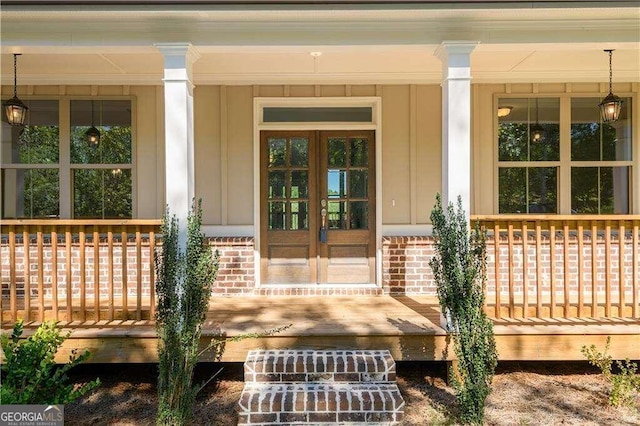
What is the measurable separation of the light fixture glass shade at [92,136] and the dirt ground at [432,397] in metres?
2.56

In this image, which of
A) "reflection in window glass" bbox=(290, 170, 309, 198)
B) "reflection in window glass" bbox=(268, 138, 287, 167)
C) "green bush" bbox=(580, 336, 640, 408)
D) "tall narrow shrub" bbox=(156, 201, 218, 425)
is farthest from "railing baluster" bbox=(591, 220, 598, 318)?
"reflection in window glass" bbox=(268, 138, 287, 167)

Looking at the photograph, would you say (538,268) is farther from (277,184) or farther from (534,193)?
(277,184)

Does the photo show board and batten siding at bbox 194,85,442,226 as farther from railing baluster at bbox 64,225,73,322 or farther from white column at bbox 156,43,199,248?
railing baluster at bbox 64,225,73,322

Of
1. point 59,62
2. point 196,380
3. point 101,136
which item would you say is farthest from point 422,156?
point 59,62

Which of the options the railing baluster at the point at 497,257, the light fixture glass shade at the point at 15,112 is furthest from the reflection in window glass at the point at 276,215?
the light fixture glass shade at the point at 15,112

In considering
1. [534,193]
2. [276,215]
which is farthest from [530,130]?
[276,215]

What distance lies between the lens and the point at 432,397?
11.9ft

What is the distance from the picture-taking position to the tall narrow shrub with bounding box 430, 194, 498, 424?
10.4ft

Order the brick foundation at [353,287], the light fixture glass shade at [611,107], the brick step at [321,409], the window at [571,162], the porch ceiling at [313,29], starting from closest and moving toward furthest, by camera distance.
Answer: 1. the brick step at [321,409]
2. the porch ceiling at [313,29]
3. the light fixture glass shade at [611,107]
4. the brick foundation at [353,287]
5. the window at [571,162]

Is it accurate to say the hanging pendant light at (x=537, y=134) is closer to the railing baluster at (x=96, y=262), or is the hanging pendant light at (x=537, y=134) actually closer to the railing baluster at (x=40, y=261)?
the railing baluster at (x=96, y=262)

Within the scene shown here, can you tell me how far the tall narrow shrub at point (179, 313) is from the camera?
315 cm

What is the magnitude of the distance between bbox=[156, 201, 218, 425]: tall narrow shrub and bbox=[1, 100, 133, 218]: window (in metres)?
2.44

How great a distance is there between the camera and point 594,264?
12.6ft

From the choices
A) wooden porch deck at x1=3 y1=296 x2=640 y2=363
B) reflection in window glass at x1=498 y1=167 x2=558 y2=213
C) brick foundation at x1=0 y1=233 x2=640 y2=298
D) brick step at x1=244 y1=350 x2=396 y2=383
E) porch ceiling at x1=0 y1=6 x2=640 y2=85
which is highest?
porch ceiling at x1=0 y1=6 x2=640 y2=85
